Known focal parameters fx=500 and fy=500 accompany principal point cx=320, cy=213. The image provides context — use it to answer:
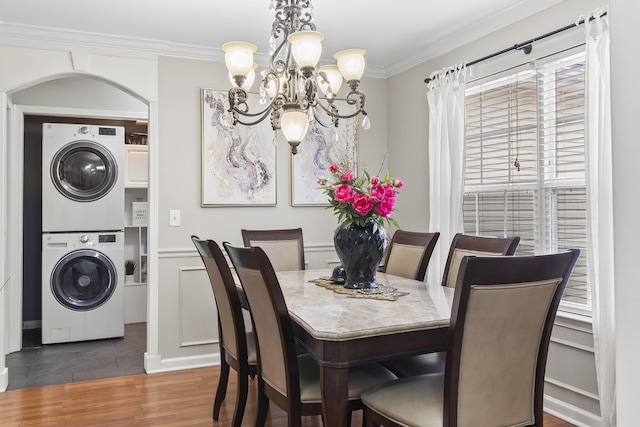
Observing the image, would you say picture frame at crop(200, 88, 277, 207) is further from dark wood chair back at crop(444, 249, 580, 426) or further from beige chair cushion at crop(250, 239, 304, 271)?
dark wood chair back at crop(444, 249, 580, 426)

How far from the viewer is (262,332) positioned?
7.10 feet

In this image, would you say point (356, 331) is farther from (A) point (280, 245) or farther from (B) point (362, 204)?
(A) point (280, 245)

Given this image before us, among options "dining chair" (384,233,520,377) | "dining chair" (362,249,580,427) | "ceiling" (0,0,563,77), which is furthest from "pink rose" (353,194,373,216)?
"ceiling" (0,0,563,77)

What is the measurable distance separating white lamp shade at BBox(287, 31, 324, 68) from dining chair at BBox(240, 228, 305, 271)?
1550 mm

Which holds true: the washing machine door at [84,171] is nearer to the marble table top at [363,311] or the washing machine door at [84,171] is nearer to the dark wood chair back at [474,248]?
the marble table top at [363,311]

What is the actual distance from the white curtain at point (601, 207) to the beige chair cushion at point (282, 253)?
190 centimetres

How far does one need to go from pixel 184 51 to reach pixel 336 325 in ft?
9.56

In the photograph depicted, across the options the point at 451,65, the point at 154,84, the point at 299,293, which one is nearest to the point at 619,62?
the point at 299,293

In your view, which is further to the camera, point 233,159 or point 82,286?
point 82,286

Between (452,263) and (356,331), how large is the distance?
51.9 inches

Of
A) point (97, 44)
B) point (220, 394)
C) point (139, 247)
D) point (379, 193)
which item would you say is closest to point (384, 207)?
point (379, 193)

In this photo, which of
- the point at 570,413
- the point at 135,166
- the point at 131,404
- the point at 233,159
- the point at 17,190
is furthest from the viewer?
the point at 135,166

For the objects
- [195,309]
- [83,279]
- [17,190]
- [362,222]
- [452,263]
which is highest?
[17,190]

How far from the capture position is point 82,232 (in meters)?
4.80
